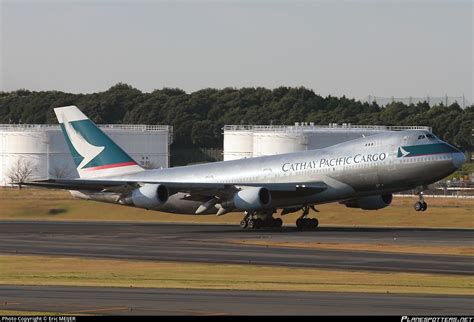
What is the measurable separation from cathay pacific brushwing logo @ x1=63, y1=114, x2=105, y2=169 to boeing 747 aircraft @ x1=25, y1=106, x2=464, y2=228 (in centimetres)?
6

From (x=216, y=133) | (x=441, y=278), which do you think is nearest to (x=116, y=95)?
(x=216, y=133)

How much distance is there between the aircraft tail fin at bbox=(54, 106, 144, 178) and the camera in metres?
69.3

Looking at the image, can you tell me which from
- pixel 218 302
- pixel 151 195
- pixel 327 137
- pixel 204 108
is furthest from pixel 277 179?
pixel 204 108

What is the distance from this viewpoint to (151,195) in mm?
62562

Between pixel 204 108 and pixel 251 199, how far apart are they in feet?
416

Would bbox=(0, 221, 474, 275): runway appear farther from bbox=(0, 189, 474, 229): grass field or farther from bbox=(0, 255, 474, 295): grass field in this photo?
bbox=(0, 189, 474, 229): grass field

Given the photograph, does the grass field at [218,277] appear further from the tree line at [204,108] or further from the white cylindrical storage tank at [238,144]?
the tree line at [204,108]

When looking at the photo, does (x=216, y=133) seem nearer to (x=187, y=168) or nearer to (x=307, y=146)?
(x=307, y=146)

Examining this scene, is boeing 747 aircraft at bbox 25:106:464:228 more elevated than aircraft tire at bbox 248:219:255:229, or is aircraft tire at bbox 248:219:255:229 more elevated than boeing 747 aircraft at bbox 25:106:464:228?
boeing 747 aircraft at bbox 25:106:464:228

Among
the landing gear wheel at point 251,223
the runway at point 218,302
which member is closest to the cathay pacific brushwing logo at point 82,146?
the landing gear wheel at point 251,223

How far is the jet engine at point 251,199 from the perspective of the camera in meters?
62.6

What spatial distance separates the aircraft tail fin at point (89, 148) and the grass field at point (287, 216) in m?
6.67

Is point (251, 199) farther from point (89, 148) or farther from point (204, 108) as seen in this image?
point (204, 108)

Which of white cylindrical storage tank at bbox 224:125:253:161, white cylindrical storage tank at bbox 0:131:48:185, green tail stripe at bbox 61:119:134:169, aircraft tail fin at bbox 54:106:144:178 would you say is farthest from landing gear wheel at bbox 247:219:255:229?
white cylindrical storage tank at bbox 0:131:48:185
